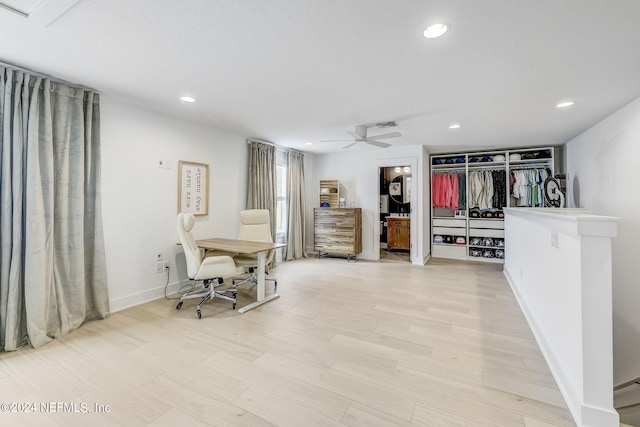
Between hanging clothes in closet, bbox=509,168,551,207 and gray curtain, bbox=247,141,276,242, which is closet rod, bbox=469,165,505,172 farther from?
gray curtain, bbox=247,141,276,242

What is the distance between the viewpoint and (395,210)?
7.61 metres

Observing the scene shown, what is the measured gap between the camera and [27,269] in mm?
2336

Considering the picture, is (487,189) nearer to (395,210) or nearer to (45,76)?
(395,210)

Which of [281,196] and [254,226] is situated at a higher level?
[281,196]

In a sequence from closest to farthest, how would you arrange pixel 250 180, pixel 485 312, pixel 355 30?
pixel 355 30 < pixel 485 312 < pixel 250 180

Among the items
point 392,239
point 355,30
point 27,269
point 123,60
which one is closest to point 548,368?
point 355,30

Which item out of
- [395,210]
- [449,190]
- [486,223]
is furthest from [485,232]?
[395,210]

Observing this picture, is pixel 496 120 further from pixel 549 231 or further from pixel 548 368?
pixel 548 368

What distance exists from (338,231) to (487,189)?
331 centimetres

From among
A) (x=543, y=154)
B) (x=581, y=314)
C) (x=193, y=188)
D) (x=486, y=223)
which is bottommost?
(x=581, y=314)

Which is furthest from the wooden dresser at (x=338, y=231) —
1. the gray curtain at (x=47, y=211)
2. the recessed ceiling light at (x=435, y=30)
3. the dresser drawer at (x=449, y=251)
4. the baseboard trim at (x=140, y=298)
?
the recessed ceiling light at (x=435, y=30)

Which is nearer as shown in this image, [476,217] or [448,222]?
[476,217]

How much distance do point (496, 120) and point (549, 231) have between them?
2121 mm

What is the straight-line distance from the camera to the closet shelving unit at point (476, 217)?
5.64 m
